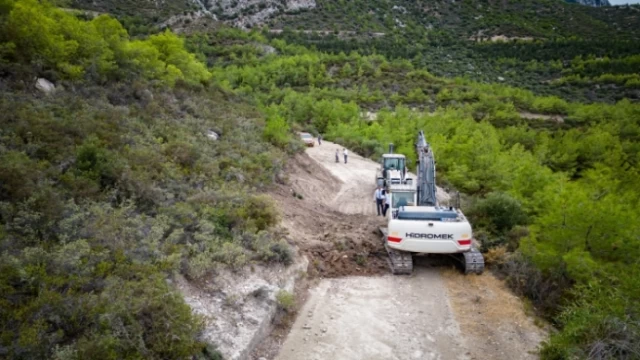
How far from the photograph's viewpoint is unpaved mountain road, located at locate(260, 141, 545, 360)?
844cm

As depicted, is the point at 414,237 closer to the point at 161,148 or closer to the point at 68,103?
the point at 161,148

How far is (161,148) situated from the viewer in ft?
41.8

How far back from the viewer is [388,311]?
9922mm

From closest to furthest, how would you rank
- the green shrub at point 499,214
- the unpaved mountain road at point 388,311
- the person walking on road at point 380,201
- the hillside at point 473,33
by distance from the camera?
1. the unpaved mountain road at point 388,311
2. the green shrub at point 499,214
3. the person walking on road at point 380,201
4. the hillside at point 473,33

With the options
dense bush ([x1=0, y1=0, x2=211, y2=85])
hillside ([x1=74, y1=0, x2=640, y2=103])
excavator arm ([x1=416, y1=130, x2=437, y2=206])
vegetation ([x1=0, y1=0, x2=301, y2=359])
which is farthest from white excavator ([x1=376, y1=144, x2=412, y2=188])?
hillside ([x1=74, y1=0, x2=640, y2=103])

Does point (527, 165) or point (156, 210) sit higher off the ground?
point (156, 210)

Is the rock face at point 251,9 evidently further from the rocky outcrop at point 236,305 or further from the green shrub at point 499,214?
the rocky outcrop at point 236,305

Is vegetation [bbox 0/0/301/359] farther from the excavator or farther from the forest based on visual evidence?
the excavator

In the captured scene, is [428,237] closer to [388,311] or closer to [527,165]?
[388,311]

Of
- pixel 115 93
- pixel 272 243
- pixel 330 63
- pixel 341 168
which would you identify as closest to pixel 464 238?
pixel 272 243

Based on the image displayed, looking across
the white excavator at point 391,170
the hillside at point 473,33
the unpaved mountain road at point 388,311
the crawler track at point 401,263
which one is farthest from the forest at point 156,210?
the hillside at point 473,33

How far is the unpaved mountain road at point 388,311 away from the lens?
8438mm

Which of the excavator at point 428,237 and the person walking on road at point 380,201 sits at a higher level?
the excavator at point 428,237

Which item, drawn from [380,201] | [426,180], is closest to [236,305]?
[426,180]
